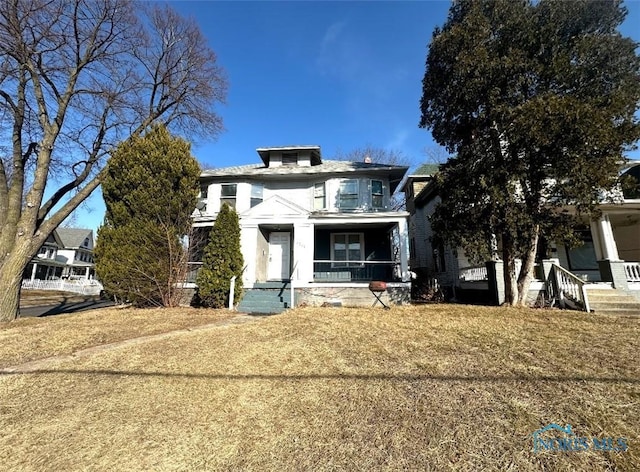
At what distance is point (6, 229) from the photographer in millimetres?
9844

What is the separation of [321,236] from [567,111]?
10345mm

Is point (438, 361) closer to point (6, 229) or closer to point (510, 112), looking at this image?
point (510, 112)

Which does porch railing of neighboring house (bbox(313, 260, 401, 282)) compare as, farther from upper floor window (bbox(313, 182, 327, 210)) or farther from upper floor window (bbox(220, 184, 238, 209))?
upper floor window (bbox(220, 184, 238, 209))

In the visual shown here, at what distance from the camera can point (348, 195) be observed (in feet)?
46.9

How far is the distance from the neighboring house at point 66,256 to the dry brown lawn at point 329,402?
140 ft

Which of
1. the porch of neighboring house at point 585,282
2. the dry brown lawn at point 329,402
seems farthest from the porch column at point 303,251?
the porch of neighboring house at point 585,282

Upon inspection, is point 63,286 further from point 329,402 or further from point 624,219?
point 624,219

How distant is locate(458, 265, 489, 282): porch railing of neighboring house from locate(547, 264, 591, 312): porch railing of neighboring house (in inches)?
79.9

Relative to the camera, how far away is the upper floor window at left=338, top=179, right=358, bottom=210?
46.6 feet

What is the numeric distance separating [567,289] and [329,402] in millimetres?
10322

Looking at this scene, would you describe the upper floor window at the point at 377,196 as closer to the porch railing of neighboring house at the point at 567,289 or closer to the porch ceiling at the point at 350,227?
the porch ceiling at the point at 350,227

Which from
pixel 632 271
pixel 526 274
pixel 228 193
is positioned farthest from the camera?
pixel 228 193

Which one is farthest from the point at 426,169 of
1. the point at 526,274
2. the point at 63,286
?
the point at 63,286

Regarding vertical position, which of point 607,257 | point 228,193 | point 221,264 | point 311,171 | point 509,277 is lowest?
point 509,277
